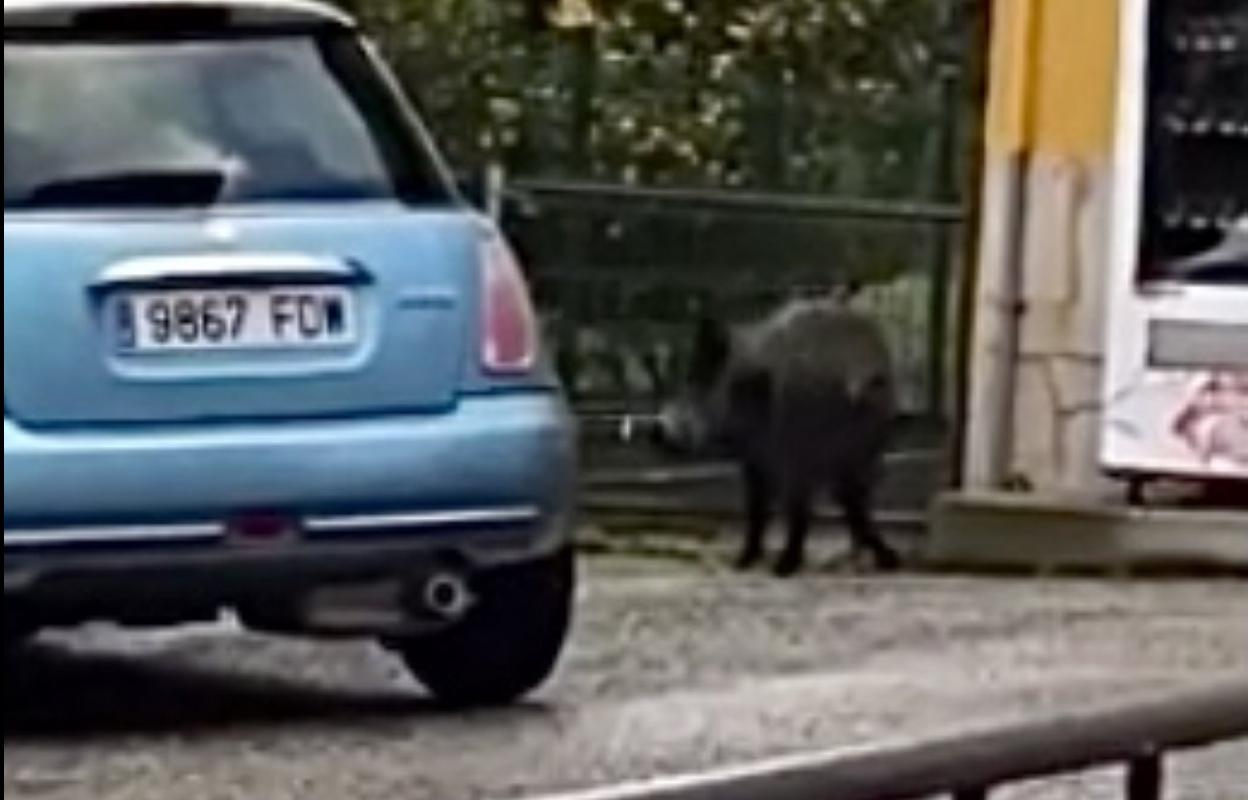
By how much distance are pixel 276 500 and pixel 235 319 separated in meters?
0.31

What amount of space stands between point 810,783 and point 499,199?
9128mm

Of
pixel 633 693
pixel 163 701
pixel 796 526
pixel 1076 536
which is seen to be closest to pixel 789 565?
pixel 796 526

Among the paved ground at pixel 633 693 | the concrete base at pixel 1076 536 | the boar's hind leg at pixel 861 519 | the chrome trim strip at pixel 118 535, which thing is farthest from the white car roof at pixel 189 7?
the boar's hind leg at pixel 861 519

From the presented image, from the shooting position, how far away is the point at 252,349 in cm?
753

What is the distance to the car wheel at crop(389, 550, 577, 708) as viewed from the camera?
8047 millimetres

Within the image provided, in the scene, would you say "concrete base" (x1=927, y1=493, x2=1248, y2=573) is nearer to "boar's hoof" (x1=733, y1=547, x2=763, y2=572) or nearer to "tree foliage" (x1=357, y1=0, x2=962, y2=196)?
"boar's hoof" (x1=733, y1=547, x2=763, y2=572)

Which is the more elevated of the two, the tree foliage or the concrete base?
the tree foliage

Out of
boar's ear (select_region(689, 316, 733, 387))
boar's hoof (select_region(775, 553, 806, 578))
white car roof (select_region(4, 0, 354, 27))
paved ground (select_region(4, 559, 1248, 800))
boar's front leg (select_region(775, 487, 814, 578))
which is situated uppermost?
white car roof (select_region(4, 0, 354, 27))

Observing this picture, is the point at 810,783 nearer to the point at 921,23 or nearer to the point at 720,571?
the point at 720,571

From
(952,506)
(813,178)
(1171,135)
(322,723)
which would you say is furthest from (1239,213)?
(322,723)

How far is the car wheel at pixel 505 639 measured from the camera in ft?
26.4

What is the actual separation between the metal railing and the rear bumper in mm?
3060

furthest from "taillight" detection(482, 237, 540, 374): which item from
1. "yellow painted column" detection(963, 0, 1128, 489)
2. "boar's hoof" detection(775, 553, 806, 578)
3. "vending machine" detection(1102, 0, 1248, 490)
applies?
"yellow painted column" detection(963, 0, 1128, 489)

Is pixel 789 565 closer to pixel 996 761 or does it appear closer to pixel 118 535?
pixel 118 535
